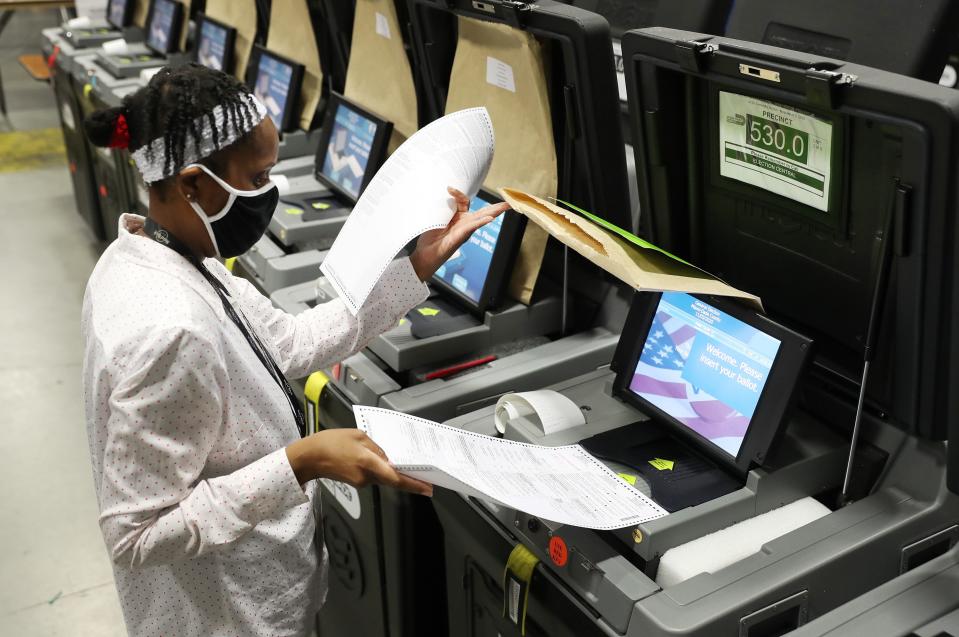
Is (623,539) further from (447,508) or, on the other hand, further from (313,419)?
(313,419)

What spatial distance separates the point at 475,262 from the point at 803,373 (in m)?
0.88

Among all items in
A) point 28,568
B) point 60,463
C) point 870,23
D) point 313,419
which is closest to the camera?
point 870,23

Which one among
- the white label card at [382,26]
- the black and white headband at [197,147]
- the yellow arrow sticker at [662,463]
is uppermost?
the black and white headband at [197,147]

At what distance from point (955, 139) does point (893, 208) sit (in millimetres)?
149

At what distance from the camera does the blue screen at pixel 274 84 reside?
312 centimetres

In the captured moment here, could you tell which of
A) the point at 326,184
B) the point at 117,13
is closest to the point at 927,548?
the point at 326,184

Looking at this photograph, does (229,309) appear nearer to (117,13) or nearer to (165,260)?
(165,260)

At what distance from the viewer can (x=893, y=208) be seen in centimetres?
120

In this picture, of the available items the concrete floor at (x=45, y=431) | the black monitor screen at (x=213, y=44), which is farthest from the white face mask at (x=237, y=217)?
the black monitor screen at (x=213, y=44)

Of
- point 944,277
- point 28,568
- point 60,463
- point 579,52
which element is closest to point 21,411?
point 60,463

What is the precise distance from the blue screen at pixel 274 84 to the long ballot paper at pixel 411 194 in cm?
159

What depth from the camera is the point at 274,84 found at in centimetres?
319

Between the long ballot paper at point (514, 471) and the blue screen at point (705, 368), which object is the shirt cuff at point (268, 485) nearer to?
the long ballot paper at point (514, 471)

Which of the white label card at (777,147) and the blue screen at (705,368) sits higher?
the white label card at (777,147)
